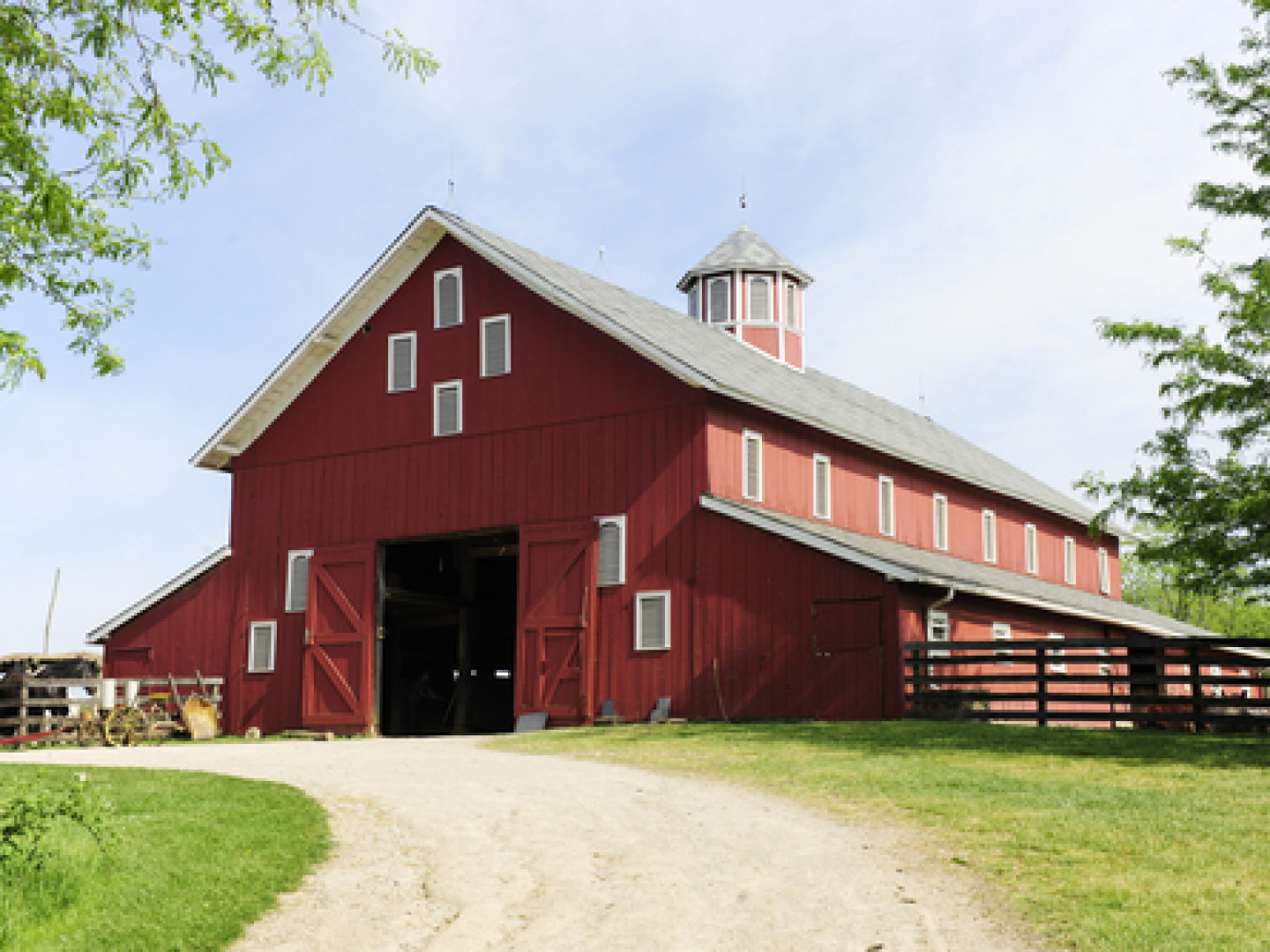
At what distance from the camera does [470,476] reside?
26.1m

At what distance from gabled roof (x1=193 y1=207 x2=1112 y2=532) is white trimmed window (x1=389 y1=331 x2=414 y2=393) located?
95 centimetres

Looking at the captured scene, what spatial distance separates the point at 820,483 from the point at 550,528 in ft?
18.9

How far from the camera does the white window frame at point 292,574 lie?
27.7 m

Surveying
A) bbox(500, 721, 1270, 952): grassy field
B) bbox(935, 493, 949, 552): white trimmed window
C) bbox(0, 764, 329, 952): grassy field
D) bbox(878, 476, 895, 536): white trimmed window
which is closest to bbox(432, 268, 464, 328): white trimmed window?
bbox(500, 721, 1270, 952): grassy field

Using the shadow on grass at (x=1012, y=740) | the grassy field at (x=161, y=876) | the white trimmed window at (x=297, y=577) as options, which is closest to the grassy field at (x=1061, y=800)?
the shadow on grass at (x=1012, y=740)

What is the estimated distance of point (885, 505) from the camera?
29.8m

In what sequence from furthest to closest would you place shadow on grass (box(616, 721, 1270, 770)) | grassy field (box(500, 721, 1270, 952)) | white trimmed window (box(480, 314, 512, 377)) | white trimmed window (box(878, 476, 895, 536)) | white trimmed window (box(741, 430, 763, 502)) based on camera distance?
white trimmed window (box(878, 476, 895, 536)) → white trimmed window (box(480, 314, 512, 377)) → white trimmed window (box(741, 430, 763, 502)) → shadow on grass (box(616, 721, 1270, 770)) → grassy field (box(500, 721, 1270, 952))

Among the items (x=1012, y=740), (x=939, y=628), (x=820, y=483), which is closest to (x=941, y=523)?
(x=820, y=483)

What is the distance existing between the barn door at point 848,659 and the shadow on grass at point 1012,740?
4.11 ft

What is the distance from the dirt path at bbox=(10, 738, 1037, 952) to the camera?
8242 millimetres

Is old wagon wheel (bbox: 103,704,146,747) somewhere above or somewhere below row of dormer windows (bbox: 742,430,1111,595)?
below

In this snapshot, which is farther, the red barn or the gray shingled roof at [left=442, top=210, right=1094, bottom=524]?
the gray shingled roof at [left=442, top=210, right=1094, bottom=524]

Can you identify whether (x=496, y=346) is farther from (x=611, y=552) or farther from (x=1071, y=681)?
(x=1071, y=681)

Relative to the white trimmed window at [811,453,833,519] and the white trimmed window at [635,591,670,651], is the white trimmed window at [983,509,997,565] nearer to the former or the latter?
the white trimmed window at [811,453,833,519]
